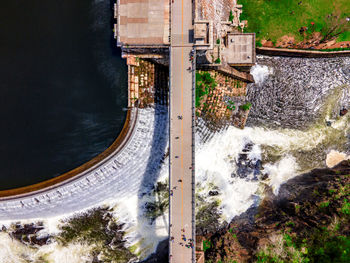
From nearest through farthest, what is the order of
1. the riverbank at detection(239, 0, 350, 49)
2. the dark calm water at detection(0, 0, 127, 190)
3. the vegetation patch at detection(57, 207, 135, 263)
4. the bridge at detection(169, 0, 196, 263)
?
the bridge at detection(169, 0, 196, 263)
the dark calm water at detection(0, 0, 127, 190)
the vegetation patch at detection(57, 207, 135, 263)
the riverbank at detection(239, 0, 350, 49)

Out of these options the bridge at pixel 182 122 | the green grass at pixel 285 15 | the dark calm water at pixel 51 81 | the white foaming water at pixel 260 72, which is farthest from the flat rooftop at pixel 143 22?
the white foaming water at pixel 260 72

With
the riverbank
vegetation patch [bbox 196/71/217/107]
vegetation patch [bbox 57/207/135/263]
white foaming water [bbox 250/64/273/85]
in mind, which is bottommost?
vegetation patch [bbox 57/207/135/263]

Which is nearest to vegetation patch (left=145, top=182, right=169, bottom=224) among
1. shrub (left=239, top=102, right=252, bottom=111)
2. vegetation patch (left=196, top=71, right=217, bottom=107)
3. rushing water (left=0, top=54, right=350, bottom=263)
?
rushing water (left=0, top=54, right=350, bottom=263)

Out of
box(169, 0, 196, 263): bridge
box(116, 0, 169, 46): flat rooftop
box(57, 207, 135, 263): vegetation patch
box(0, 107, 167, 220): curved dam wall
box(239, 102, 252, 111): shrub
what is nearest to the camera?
box(169, 0, 196, 263): bridge

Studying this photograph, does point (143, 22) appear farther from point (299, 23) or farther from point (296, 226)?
point (296, 226)

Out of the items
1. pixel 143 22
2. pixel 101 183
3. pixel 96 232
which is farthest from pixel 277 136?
pixel 96 232

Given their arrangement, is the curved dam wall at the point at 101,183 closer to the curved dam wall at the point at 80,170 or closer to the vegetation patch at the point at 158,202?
the curved dam wall at the point at 80,170

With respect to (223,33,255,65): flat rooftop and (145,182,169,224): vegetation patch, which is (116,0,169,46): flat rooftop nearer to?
(223,33,255,65): flat rooftop
